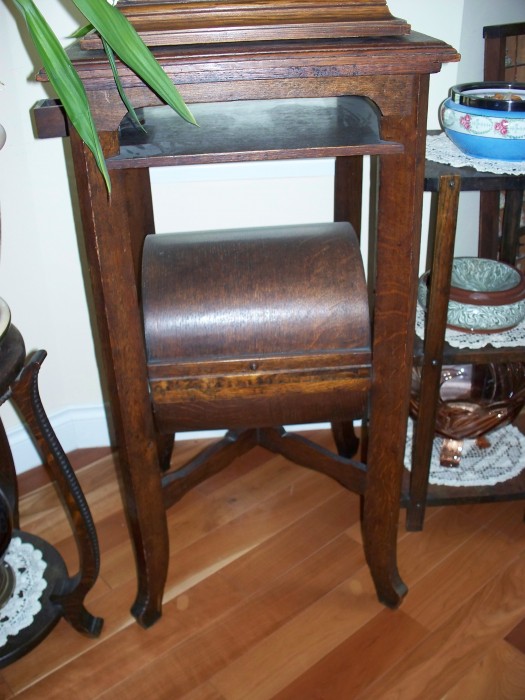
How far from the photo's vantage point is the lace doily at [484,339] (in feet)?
4.44

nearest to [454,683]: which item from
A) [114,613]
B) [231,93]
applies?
[114,613]

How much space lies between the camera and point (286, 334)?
42.8 inches

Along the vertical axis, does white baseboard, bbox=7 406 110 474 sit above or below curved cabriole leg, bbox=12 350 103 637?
below

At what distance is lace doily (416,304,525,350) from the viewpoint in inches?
53.3

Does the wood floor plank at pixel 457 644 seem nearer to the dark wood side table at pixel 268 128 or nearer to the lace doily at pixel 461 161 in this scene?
the dark wood side table at pixel 268 128

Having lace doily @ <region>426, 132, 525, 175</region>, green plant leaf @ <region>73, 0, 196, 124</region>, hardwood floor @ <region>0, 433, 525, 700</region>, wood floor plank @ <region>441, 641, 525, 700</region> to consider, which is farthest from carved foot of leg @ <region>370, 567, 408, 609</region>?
green plant leaf @ <region>73, 0, 196, 124</region>

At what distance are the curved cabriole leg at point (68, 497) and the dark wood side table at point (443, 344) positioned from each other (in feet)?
2.29

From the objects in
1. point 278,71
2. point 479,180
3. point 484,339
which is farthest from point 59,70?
point 484,339

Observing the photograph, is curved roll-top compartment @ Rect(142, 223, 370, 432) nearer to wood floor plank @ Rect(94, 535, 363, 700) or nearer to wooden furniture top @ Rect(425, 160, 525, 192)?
wooden furniture top @ Rect(425, 160, 525, 192)

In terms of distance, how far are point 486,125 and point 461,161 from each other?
0.07 meters

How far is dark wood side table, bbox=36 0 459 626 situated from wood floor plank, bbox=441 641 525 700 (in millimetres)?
520

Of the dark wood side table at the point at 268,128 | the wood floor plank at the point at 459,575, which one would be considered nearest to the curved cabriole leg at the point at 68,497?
the dark wood side table at the point at 268,128

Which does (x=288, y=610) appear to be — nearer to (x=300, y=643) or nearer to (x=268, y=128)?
(x=300, y=643)

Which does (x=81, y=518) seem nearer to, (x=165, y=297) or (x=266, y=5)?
(x=165, y=297)
